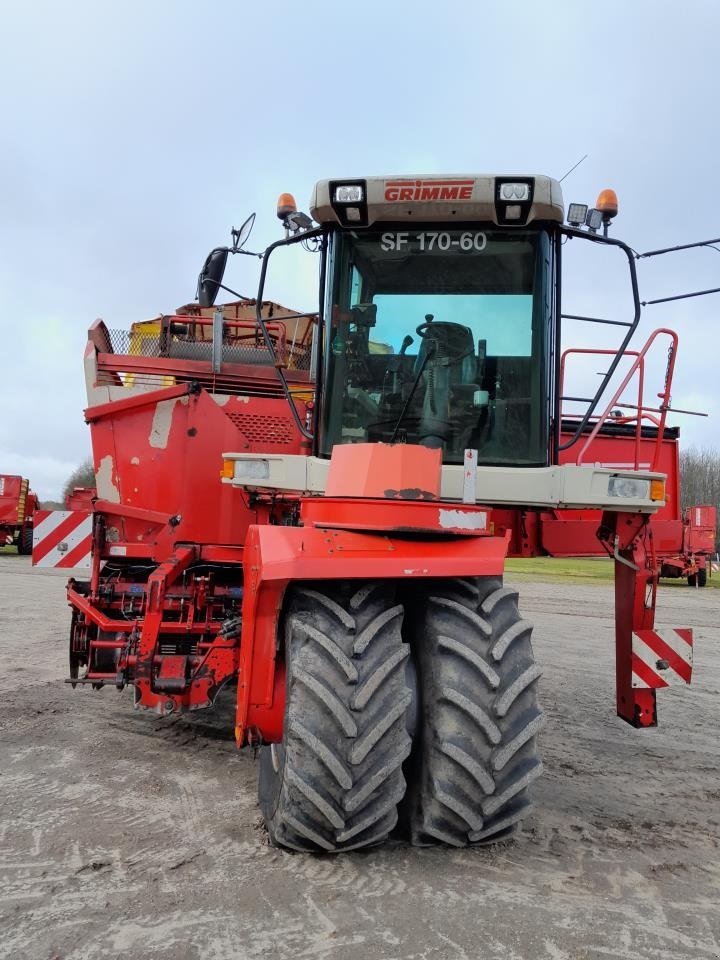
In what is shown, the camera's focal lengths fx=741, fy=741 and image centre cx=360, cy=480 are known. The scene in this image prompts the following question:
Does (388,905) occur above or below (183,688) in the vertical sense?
below

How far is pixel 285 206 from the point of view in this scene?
448 centimetres

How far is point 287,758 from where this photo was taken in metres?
2.87

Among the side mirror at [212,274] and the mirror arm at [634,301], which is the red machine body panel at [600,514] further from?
the side mirror at [212,274]

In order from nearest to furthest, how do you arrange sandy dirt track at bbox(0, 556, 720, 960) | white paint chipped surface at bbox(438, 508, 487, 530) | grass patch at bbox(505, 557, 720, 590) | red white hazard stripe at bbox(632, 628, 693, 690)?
sandy dirt track at bbox(0, 556, 720, 960) → white paint chipped surface at bbox(438, 508, 487, 530) → red white hazard stripe at bbox(632, 628, 693, 690) → grass patch at bbox(505, 557, 720, 590)

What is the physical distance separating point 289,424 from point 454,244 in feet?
6.67

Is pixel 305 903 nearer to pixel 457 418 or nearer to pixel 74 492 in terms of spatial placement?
pixel 457 418

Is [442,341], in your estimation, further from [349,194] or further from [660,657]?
[660,657]

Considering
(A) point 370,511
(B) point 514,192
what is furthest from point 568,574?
(A) point 370,511

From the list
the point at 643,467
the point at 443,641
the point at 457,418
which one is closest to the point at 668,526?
→ the point at 643,467

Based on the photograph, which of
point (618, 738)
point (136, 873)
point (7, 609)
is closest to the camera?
point (136, 873)

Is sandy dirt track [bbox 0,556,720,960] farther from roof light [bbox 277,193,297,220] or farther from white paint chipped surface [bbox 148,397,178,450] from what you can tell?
roof light [bbox 277,193,297,220]

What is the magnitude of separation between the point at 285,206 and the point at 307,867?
11.7 ft

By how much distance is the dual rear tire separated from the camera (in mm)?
2855

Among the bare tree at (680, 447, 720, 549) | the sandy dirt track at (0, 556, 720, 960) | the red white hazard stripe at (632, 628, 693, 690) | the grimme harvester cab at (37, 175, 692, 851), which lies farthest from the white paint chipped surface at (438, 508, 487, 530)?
the bare tree at (680, 447, 720, 549)
